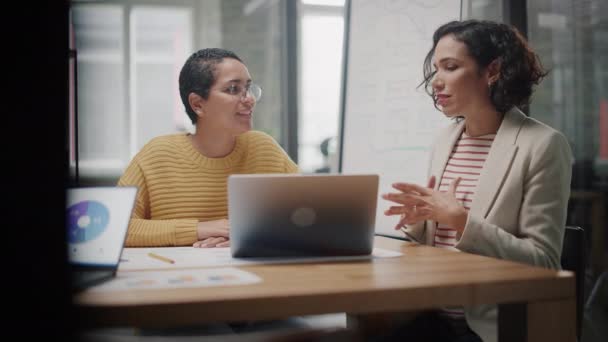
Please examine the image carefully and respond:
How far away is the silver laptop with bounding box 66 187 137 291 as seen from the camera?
3.72 feet

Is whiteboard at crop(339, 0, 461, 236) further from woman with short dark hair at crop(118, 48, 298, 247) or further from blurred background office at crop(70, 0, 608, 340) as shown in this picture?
woman with short dark hair at crop(118, 48, 298, 247)

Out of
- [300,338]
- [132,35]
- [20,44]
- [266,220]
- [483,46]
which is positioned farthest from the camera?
[132,35]

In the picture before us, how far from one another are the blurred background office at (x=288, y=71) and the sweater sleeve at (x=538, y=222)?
0.87m

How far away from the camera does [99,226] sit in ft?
3.86

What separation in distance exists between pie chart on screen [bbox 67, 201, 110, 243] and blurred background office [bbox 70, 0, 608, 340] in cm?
92

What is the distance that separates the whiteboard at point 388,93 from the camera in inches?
97.0

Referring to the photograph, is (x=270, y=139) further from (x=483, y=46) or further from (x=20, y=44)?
(x=20, y=44)

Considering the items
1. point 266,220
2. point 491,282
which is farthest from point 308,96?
point 491,282

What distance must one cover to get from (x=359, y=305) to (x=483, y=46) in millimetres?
1089

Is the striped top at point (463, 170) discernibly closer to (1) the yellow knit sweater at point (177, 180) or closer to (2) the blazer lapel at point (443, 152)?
(2) the blazer lapel at point (443, 152)

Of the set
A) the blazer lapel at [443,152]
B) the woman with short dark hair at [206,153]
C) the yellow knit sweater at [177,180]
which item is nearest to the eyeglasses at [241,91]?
the woman with short dark hair at [206,153]

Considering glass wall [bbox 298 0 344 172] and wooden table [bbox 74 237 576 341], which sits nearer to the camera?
wooden table [bbox 74 237 576 341]

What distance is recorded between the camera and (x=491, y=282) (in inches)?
41.9

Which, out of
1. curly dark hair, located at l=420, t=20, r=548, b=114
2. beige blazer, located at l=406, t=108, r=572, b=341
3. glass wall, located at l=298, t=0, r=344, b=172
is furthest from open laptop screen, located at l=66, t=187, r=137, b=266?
glass wall, located at l=298, t=0, r=344, b=172
